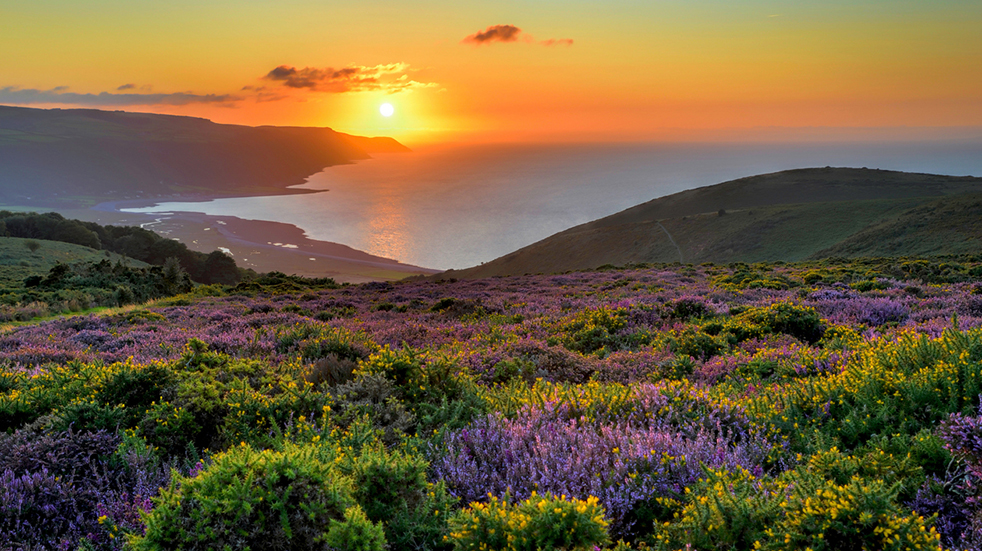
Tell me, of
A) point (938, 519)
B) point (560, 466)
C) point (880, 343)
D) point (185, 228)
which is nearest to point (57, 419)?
point (560, 466)

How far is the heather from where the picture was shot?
9.02ft

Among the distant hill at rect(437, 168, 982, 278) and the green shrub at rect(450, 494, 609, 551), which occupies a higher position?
the distant hill at rect(437, 168, 982, 278)

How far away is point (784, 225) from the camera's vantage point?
78688 mm

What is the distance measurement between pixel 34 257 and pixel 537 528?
64.7 metres

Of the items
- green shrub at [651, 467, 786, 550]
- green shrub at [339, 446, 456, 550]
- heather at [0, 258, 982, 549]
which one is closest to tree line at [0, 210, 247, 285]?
heather at [0, 258, 982, 549]

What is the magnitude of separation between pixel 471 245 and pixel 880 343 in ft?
401

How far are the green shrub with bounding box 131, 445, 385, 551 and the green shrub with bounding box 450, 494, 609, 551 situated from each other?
1.77 ft

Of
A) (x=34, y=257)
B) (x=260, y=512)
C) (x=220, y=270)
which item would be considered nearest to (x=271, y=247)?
(x=220, y=270)

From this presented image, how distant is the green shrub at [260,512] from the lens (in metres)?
2.66

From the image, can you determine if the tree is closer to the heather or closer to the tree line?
the tree line

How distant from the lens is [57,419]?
4.33m

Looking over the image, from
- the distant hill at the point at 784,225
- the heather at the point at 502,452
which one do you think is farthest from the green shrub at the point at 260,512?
the distant hill at the point at 784,225

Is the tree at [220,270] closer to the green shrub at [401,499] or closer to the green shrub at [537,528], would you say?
the green shrub at [401,499]

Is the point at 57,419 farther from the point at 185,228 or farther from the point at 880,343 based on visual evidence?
the point at 185,228
